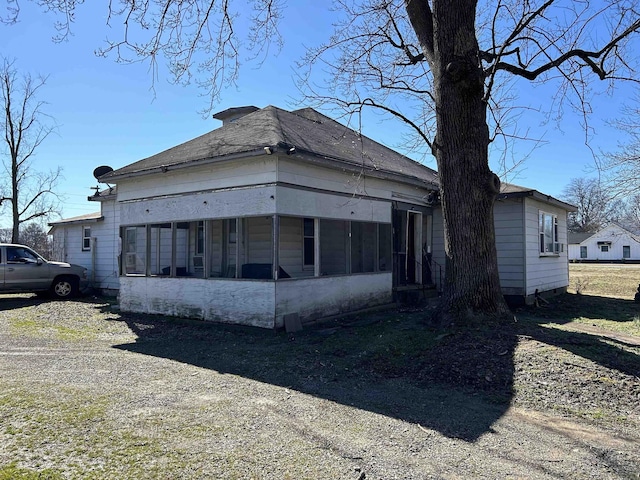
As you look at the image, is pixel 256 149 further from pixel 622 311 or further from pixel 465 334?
pixel 622 311

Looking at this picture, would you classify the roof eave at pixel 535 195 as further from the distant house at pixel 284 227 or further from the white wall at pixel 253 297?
the white wall at pixel 253 297

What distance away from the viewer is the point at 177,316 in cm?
1041

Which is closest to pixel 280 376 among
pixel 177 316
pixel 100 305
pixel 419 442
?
pixel 419 442

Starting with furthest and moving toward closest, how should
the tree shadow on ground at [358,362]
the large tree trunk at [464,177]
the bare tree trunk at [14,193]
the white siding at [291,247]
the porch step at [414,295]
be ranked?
the bare tree trunk at [14,193] → the porch step at [414,295] → the white siding at [291,247] → the large tree trunk at [464,177] → the tree shadow on ground at [358,362]

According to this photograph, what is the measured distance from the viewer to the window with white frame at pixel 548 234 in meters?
13.8

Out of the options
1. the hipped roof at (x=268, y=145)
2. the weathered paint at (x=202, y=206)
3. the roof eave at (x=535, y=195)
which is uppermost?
the hipped roof at (x=268, y=145)

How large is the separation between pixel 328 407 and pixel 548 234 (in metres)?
12.2

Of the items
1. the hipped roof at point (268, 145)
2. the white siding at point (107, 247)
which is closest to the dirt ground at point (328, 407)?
the hipped roof at point (268, 145)

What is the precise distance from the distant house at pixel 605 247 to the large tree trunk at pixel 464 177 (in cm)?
5383

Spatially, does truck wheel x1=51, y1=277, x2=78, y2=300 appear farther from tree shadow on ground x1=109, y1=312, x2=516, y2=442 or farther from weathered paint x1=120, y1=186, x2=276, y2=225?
tree shadow on ground x1=109, y1=312, x2=516, y2=442

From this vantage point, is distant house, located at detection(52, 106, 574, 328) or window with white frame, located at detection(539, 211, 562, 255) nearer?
distant house, located at detection(52, 106, 574, 328)

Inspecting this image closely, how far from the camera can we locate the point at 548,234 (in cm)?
1449

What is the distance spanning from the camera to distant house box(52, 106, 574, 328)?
29.8 ft

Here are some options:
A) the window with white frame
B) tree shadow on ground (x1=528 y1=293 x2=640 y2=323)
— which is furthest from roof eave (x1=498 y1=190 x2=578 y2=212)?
tree shadow on ground (x1=528 y1=293 x2=640 y2=323)
